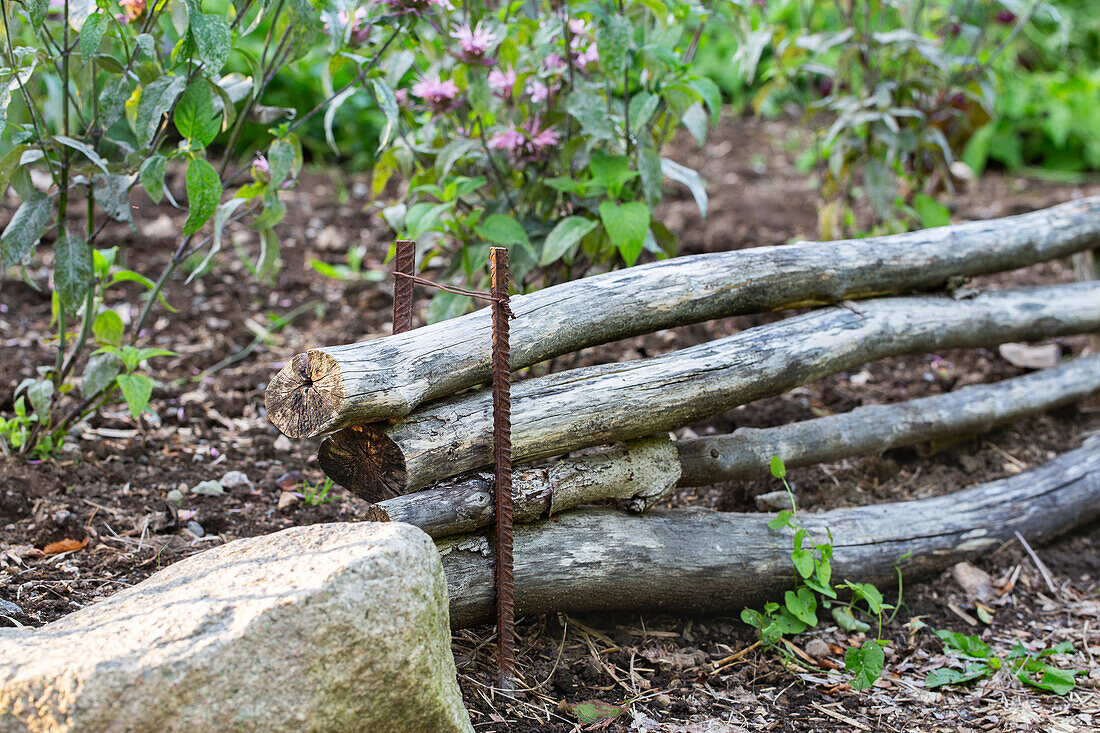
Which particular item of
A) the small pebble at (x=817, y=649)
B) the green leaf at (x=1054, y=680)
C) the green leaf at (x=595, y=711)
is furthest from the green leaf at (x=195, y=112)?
the green leaf at (x=1054, y=680)

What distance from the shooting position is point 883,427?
8.92 feet

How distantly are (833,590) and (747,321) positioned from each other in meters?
1.49

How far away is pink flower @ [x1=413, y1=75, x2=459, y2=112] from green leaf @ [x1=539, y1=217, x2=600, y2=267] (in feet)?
1.73

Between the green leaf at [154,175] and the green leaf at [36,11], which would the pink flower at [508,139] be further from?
the green leaf at [36,11]

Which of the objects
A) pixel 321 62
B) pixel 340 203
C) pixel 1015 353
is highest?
pixel 321 62

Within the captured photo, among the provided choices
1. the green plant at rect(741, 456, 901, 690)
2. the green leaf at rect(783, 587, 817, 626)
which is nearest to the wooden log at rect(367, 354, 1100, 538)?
the green plant at rect(741, 456, 901, 690)

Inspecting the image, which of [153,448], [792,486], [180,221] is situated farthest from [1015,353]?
[180,221]

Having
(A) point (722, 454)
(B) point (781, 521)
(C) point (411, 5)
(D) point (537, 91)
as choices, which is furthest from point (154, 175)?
(B) point (781, 521)

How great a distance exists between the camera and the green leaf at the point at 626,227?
94.6 inches

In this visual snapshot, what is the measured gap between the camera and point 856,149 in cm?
378

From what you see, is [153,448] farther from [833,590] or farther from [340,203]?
[340,203]

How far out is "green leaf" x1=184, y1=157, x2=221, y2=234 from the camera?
6.67 feet

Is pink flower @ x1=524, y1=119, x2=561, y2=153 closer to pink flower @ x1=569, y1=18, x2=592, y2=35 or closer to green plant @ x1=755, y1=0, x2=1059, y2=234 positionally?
pink flower @ x1=569, y1=18, x2=592, y2=35

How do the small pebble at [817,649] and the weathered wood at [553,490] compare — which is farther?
the small pebble at [817,649]
